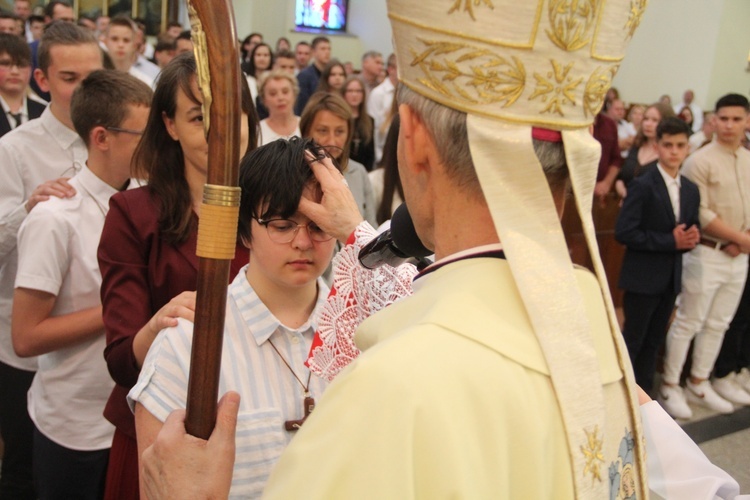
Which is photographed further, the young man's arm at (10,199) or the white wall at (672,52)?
the white wall at (672,52)

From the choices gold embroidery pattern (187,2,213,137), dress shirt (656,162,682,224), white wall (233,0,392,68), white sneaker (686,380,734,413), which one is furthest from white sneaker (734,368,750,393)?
white wall (233,0,392,68)

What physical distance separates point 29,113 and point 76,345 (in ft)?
7.31

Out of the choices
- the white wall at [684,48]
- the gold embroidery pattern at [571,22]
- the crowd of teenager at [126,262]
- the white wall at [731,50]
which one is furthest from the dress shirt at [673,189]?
the white wall at [731,50]

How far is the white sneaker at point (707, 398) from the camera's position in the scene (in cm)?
525

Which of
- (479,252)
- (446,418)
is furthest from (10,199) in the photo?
(446,418)

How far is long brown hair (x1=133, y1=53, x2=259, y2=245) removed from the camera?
6.41 feet

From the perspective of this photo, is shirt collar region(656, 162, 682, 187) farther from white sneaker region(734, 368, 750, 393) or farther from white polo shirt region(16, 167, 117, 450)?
white polo shirt region(16, 167, 117, 450)

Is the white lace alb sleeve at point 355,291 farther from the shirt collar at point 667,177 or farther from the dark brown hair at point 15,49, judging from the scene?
the shirt collar at point 667,177

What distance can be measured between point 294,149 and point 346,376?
2.96ft

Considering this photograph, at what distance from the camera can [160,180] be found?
2031 millimetres

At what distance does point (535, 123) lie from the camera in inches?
Answer: 39.1

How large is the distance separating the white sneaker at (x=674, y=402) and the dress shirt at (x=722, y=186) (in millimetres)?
1098

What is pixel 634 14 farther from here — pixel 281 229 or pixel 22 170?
pixel 22 170

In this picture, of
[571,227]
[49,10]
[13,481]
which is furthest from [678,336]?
[49,10]
